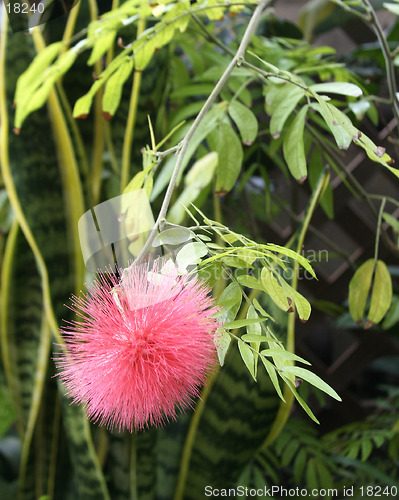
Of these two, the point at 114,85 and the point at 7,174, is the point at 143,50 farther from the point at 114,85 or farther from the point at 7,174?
the point at 7,174

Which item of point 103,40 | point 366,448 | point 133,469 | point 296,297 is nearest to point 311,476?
point 366,448

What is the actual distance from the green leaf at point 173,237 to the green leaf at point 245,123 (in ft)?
0.50

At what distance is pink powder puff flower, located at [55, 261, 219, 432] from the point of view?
0.63ft

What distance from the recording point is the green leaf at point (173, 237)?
0.72 ft

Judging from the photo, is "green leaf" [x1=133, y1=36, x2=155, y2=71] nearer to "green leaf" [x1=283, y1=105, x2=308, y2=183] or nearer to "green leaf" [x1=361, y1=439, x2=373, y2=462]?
"green leaf" [x1=283, y1=105, x2=308, y2=183]

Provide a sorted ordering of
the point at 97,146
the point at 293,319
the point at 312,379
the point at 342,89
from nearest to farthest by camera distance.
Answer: the point at 312,379 < the point at 342,89 < the point at 293,319 < the point at 97,146

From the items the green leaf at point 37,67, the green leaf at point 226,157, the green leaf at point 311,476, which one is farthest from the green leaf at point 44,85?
the green leaf at point 311,476

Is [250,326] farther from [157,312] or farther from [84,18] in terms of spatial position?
[84,18]

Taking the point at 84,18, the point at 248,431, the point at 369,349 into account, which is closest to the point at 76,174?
the point at 84,18

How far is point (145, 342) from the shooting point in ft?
0.63

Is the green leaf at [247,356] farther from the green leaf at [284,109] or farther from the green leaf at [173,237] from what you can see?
the green leaf at [284,109]

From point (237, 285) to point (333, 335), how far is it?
445mm

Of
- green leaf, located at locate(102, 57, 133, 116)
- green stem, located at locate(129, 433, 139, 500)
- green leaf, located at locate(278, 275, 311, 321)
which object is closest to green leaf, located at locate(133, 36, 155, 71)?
green leaf, located at locate(102, 57, 133, 116)

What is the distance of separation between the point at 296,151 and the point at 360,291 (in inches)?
5.8
